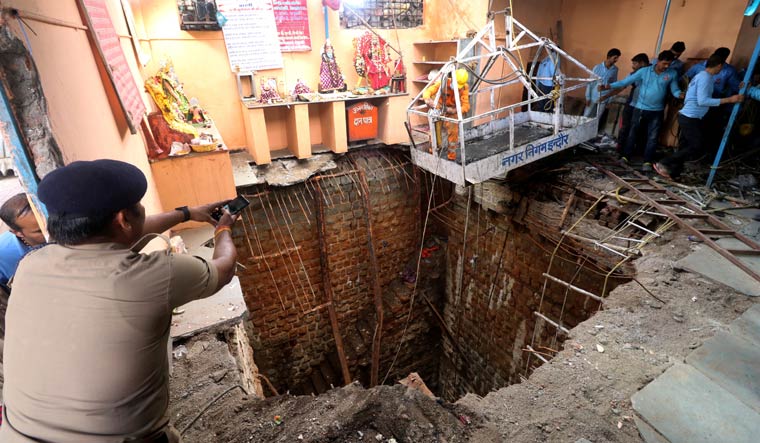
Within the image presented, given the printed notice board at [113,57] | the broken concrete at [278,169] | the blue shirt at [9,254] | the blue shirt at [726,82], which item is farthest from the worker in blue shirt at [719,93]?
the blue shirt at [9,254]

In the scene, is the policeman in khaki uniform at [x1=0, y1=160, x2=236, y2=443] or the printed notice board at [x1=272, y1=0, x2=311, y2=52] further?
the printed notice board at [x1=272, y1=0, x2=311, y2=52]

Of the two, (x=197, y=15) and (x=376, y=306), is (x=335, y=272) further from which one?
(x=197, y=15)

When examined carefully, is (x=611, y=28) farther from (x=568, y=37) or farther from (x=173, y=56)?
(x=173, y=56)

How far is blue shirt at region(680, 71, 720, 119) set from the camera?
455 cm

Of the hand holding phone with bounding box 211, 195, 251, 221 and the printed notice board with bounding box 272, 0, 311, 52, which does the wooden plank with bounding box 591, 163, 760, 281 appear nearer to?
the hand holding phone with bounding box 211, 195, 251, 221

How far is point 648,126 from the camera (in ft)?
18.1

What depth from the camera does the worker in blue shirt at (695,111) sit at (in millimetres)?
4506

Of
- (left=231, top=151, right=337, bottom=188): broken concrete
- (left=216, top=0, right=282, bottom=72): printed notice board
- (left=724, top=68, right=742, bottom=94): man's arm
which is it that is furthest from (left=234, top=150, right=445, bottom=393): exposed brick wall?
(left=724, top=68, right=742, bottom=94): man's arm

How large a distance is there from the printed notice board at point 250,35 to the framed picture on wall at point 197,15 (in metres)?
0.14

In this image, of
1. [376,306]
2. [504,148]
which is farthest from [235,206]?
[376,306]

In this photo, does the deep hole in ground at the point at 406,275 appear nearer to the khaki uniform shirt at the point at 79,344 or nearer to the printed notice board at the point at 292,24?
the printed notice board at the point at 292,24

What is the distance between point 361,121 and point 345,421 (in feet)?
16.2

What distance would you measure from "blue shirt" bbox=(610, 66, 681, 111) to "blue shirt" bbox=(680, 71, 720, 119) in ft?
1.10

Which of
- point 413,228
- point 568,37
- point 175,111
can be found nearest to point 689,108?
point 568,37
